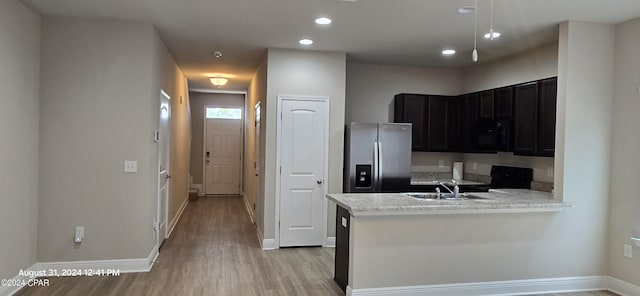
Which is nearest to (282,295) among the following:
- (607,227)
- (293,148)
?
(293,148)

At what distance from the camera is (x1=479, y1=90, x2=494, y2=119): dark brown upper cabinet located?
18.1ft

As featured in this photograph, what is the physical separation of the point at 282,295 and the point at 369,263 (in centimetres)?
85

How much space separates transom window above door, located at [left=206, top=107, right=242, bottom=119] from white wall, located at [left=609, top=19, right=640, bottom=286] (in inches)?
325

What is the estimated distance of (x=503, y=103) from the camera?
525 centimetres

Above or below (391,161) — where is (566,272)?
below

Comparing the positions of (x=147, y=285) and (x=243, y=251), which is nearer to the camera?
(x=147, y=285)

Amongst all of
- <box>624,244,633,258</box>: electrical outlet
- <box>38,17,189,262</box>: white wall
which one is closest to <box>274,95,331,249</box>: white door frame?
<box>38,17,189,262</box>: white wall

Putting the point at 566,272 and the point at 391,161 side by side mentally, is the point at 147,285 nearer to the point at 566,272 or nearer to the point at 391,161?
the point at 391,161

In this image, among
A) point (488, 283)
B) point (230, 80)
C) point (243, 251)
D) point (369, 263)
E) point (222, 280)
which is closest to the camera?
point (369, 263)

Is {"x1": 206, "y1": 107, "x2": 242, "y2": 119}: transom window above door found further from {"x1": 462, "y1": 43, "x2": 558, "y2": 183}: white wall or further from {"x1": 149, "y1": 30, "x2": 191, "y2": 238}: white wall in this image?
{"x1": 462, "y1": 43, "x2": 558, "y2": 183}: white wall

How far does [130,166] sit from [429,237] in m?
3.00

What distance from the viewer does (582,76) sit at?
4094mm

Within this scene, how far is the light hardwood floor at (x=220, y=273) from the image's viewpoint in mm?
3893

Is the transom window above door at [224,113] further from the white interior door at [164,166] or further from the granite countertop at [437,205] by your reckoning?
the granite countertop at [437,205]
